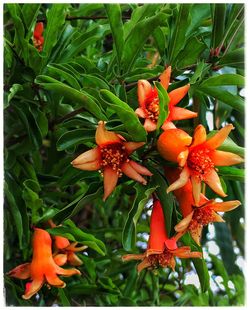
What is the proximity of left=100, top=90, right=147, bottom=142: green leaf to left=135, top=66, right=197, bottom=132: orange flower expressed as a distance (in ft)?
0.06

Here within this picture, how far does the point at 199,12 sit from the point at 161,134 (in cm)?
43

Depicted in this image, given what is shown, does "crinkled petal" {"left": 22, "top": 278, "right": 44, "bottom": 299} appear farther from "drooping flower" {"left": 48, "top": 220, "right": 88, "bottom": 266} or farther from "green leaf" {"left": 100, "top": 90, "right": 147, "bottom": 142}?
"green leaf" {"left": 100, "top": 90, "right": 147, "bottom": 142}

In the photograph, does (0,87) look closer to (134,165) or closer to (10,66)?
(10,66)

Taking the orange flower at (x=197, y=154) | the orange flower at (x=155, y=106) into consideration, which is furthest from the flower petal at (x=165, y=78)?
the orange flower at (x=197, y=154)

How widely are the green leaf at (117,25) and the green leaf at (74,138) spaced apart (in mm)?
172

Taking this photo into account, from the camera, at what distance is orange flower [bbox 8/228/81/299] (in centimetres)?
141

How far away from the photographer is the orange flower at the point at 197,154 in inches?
41.9

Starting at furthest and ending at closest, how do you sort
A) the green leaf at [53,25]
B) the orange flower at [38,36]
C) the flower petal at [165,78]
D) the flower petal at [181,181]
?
the orange flower at [38,36]
the green leaf at [53,25]
the flower petal at [165,78]
the flower petal at [181,181]

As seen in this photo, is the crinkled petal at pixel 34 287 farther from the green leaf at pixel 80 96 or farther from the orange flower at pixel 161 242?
the green leaf at pixel 80 96

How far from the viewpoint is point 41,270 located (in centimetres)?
141

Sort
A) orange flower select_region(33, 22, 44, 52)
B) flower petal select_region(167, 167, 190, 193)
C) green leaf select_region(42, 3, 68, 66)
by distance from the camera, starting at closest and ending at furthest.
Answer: flower petal select_region(167, 167, 190, 193) < green leaf select_region(42, 3, 68, 66) < orange flower select_region(33, 22, 44, 52)

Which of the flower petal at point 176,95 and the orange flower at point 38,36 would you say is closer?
the flower petal at point 176,95

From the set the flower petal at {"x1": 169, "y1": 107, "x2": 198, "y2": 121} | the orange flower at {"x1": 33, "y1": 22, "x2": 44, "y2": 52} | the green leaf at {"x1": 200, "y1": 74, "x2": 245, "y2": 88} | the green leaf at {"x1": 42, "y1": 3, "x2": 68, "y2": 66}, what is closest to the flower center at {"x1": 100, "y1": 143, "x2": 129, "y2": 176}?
the flower petal at {"x1": 169, "y1": 107, "x2": 198, "y2": 121}

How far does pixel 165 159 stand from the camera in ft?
3.67
